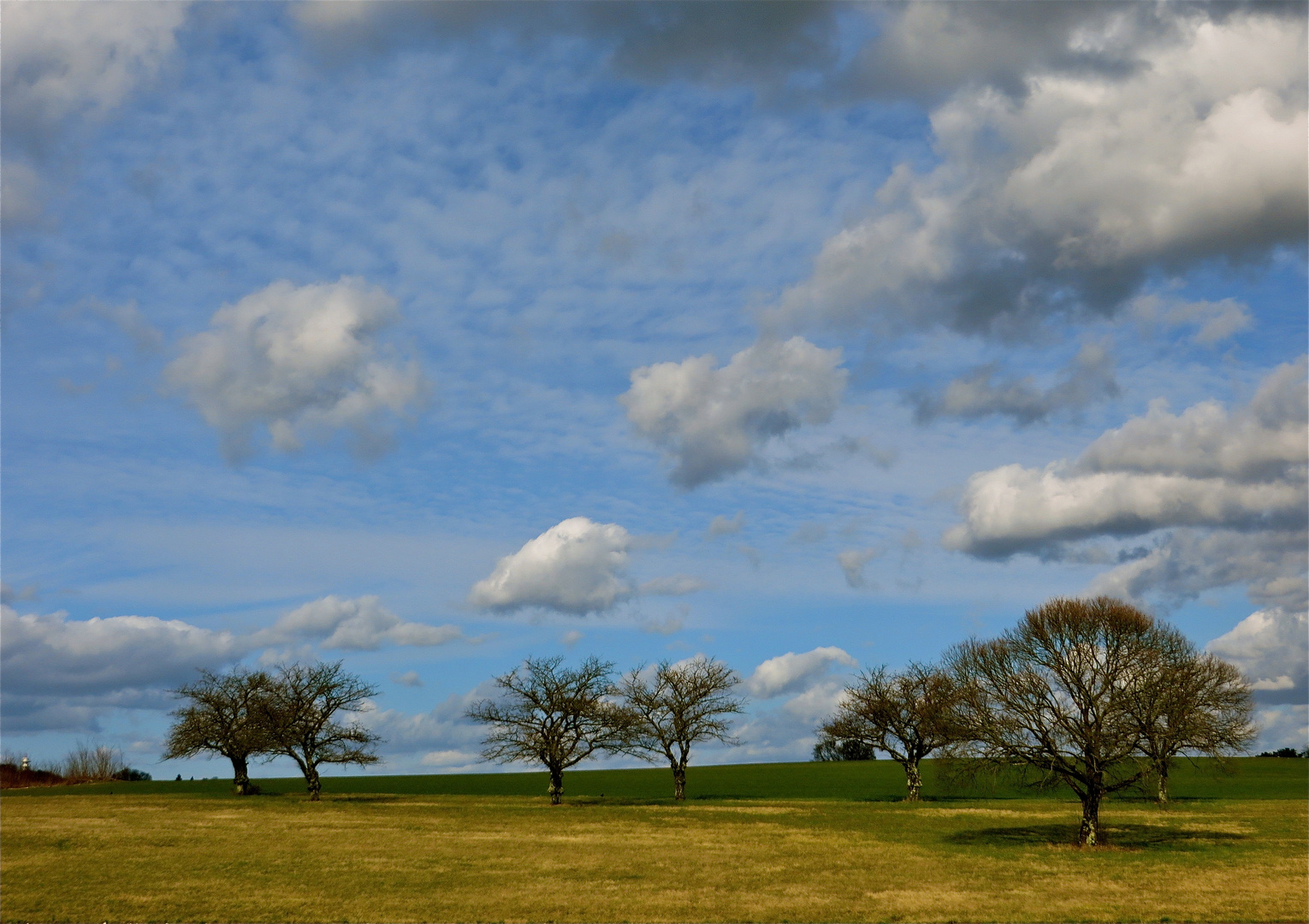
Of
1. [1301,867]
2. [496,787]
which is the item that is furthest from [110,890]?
[496,787]

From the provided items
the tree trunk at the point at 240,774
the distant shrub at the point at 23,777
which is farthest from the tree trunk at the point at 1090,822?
the distant shrub at the point at 23,777

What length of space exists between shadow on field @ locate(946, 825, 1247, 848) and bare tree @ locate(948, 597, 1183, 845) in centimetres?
221

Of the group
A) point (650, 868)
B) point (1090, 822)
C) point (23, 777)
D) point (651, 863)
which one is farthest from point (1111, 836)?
point (23, 777)

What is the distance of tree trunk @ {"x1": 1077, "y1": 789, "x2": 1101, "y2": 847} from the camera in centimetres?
4172

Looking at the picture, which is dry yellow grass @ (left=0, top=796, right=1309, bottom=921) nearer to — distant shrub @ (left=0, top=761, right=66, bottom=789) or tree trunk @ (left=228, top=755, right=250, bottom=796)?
tree trunk @ (left=228, top=755, right=250, bottom=796)

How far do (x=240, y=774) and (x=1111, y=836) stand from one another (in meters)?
78.0

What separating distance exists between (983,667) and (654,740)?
1670 inches

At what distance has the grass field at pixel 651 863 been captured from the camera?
27.9 m

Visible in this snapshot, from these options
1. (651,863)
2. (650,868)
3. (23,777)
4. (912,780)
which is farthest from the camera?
(23,777)

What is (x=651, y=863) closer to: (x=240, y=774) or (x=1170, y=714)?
(x=1170, y=714)

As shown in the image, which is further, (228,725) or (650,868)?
(228,725)

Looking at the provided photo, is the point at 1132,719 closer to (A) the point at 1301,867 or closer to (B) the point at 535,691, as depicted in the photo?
(A) the point at 1301,867

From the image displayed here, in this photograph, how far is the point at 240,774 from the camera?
89562 millimetres

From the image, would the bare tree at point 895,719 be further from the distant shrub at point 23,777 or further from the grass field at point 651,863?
the distant shrub at point 23,777
